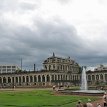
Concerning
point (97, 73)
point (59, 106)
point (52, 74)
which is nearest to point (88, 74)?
point (97, 73)

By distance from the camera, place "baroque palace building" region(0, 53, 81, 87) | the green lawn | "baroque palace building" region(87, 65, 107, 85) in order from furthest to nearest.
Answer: "baroque palace building" region(87, 65, 107, 85), "baroque palace building" region(0, 53, 81, 87), the green lawn

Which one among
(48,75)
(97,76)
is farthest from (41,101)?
(97,76)

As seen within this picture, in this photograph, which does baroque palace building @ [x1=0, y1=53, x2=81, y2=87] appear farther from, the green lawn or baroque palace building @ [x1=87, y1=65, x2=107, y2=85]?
the green lawn

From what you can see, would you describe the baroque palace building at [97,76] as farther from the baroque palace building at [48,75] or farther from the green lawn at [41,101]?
the green lawn at [41,101]

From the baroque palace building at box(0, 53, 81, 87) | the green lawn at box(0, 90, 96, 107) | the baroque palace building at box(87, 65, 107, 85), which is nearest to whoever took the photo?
the green lawn at box(0, 90, 96, 107)

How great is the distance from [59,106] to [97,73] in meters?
146

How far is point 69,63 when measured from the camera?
604 feet

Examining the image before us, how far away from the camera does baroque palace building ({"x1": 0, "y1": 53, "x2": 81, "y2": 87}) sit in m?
155

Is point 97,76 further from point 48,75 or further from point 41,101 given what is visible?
point 41,101

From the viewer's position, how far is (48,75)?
6063 inches

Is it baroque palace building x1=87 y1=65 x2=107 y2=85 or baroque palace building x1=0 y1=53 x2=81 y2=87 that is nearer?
baroque palace building x1=0 y1=53 x2=81 y2=87

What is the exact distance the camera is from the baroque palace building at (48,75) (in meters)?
155

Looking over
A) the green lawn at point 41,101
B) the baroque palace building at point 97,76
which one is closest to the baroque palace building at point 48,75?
the baroque palace building at point 97,76

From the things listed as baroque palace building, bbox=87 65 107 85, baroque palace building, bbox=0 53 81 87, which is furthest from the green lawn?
baroque palace building, bbox=87 65 107 85
